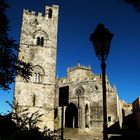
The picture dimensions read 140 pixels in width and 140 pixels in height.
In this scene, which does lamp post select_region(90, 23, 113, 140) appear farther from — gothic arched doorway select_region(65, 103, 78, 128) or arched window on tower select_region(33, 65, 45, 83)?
gothic arched doorway select_region(65, 103, 78, 128)

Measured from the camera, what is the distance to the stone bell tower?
32312 mm

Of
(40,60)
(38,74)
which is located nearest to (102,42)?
(38,74)

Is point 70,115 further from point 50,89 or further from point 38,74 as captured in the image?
point 38,74

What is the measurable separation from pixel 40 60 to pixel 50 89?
377 centimetres

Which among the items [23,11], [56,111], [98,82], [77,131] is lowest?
[77,131]

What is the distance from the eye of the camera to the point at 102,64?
22.5 ft

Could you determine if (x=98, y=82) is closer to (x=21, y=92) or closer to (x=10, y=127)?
(x=21, y=92)

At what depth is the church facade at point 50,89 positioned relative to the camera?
1281 inches

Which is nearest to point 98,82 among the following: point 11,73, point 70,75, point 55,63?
point 70,75

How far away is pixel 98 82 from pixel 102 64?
38680mm

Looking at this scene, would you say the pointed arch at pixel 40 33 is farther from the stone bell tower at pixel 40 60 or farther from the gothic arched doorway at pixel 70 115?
the gothic arched doorway at pixel 70 115

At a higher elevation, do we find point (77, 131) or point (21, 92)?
point (21, 92)

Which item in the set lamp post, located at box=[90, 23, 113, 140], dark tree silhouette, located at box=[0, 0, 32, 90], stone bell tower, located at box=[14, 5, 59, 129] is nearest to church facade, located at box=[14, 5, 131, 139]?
stone bell tower, located at box=[14, 5, 59, 129]

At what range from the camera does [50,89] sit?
33594 mm
